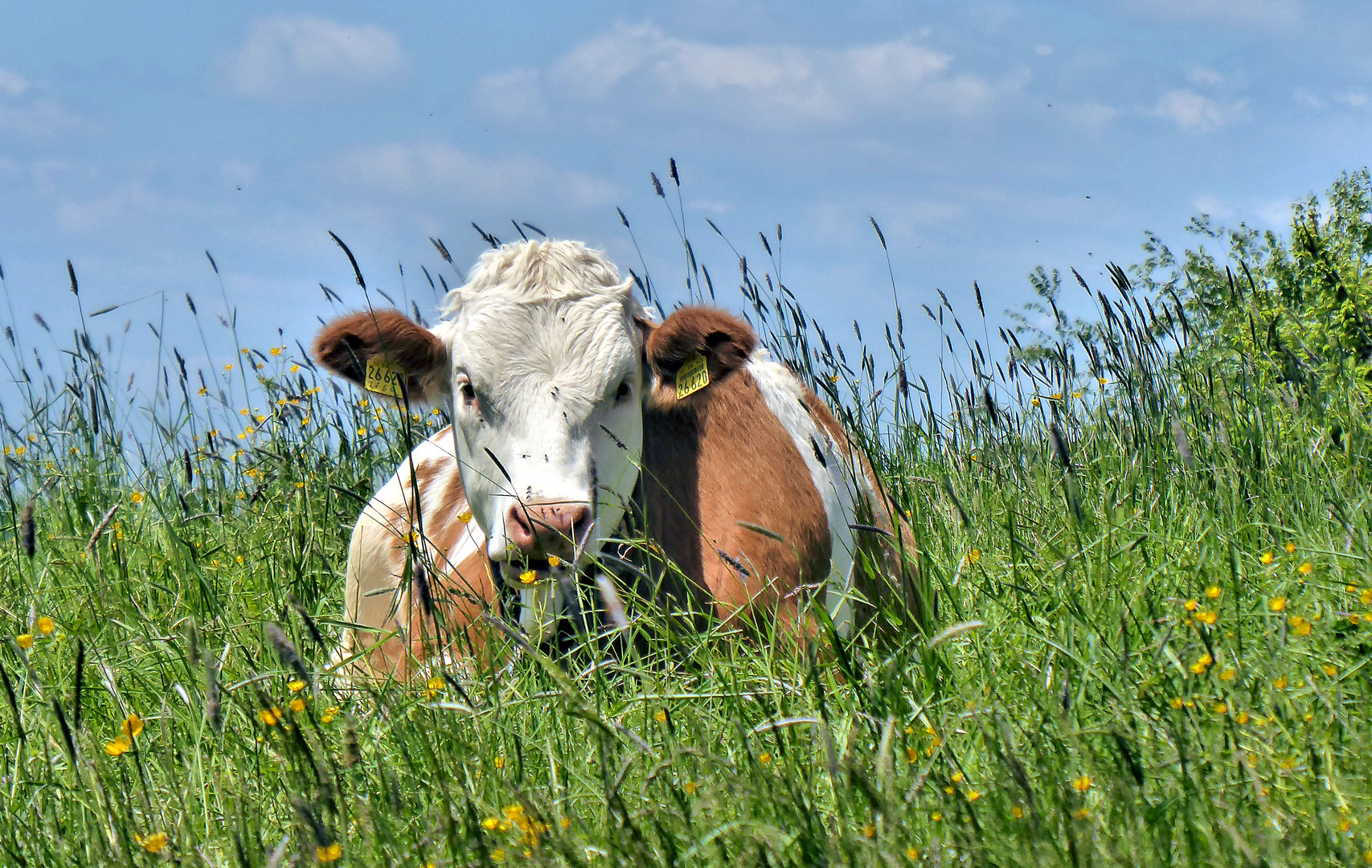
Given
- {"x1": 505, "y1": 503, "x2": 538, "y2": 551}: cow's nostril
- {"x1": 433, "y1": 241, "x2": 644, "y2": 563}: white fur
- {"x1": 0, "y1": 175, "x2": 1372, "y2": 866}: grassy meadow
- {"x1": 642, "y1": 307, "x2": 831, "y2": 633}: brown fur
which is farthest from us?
{"x1": 642, "y1": 307, "x2": 831, "y2": 633}: brown fur

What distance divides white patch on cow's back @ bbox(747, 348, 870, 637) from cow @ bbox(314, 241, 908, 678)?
0.01 metres

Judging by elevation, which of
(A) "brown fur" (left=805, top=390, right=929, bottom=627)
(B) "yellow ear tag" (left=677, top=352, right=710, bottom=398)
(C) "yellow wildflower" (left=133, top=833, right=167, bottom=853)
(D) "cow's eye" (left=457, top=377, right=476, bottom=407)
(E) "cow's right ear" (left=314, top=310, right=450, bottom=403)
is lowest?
(C) "yellow wildflower" (left=133, top=833, right=167, bottom=853)

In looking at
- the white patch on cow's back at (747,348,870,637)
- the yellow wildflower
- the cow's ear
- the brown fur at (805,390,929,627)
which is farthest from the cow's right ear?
the yellow wildflower

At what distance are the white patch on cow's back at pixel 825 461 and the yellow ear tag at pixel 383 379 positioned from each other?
136cm

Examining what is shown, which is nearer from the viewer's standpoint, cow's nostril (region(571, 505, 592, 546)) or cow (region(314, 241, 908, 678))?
cow's nostril (region(571, 505, 592, 546))

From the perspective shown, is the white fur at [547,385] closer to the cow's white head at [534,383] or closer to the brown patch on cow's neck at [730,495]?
the cow's white head at [534,383]

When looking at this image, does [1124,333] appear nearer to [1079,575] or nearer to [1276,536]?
[1276,536]

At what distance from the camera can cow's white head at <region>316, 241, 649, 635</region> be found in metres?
3.77

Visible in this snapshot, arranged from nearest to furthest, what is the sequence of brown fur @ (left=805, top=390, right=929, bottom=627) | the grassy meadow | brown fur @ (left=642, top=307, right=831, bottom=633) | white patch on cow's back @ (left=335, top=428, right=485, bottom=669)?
the grassy meadow, brown fur @ (left=805, top=390, right=929, bottom=627), brown fur @ (left=642, top=307, right=831, bottom=633), white patch on cow's back @ (left=335, top=428, right=485, bottom=669)

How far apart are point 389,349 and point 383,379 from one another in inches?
5.7

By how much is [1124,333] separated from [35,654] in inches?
174

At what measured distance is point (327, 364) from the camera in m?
4.59

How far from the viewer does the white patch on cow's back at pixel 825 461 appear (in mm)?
4195

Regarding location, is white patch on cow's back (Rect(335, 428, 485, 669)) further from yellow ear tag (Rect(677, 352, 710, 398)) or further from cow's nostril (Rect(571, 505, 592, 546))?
yellow ear tag (Rect(677, 352, 710, 398))
